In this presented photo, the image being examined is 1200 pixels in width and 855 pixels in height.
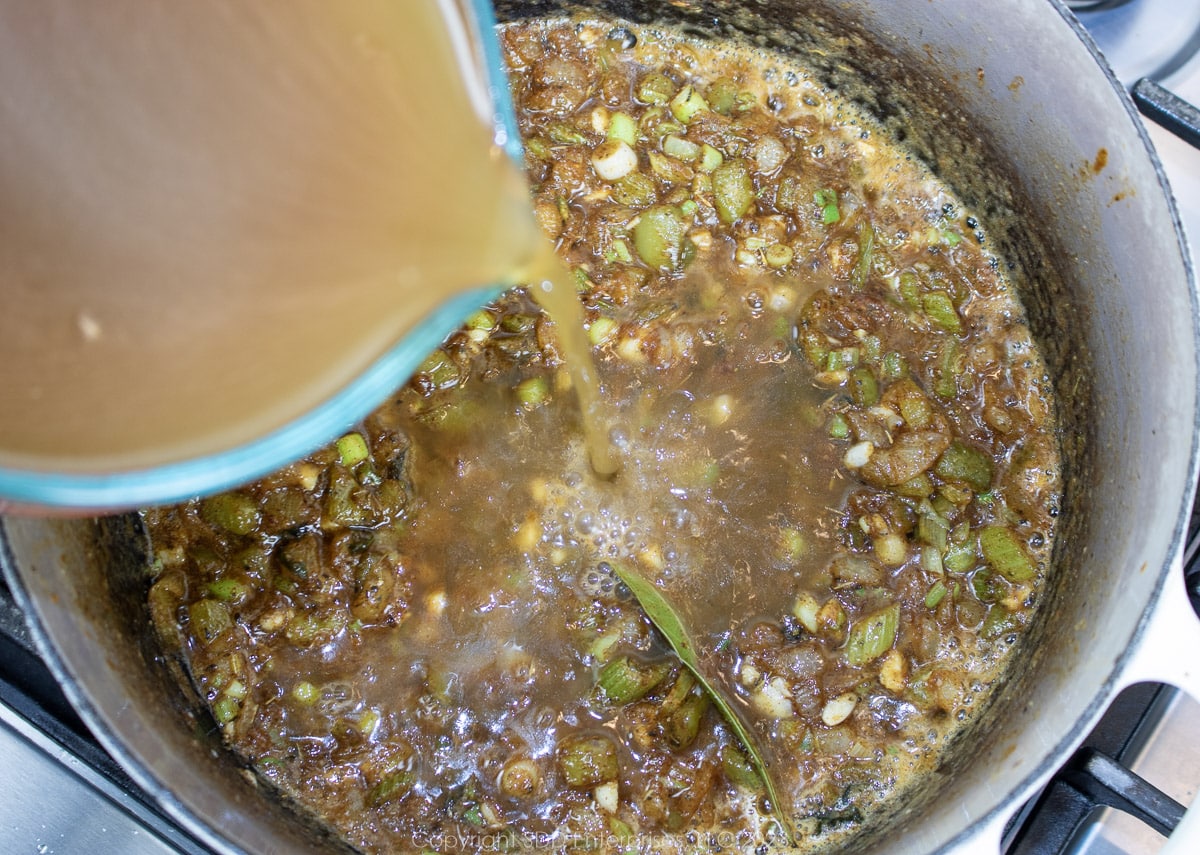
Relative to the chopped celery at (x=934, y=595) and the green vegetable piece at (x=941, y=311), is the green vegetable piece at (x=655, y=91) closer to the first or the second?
the green vegetable piece at (x=941, y=311)

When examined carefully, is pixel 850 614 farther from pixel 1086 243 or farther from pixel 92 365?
pixel 92 365

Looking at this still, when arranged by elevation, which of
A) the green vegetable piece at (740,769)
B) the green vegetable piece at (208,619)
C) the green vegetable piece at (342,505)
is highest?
the green vegetable piece at (342,505)

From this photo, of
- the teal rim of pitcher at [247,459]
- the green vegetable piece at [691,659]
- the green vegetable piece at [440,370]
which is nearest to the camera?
the teal rim of pitcher at [247,459]

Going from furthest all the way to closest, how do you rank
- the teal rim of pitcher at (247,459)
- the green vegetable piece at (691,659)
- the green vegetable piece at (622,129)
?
the green vegetable piece at (622,129) < the green vegetable piece at (691,659) < the teal rim of pitcher at (247,459)

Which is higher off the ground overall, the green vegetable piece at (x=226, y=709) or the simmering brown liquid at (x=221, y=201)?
the simmering brown liquid at (x=221, y=201)

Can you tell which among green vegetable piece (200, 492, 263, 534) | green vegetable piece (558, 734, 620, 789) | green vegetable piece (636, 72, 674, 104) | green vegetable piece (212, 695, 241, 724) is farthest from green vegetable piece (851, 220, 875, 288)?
green vegetable piece (212, 695, 241, 724)

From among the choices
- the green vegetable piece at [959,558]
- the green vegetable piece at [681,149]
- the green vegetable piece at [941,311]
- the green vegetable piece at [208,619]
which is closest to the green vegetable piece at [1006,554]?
the green vegetable piece at [959,558]
